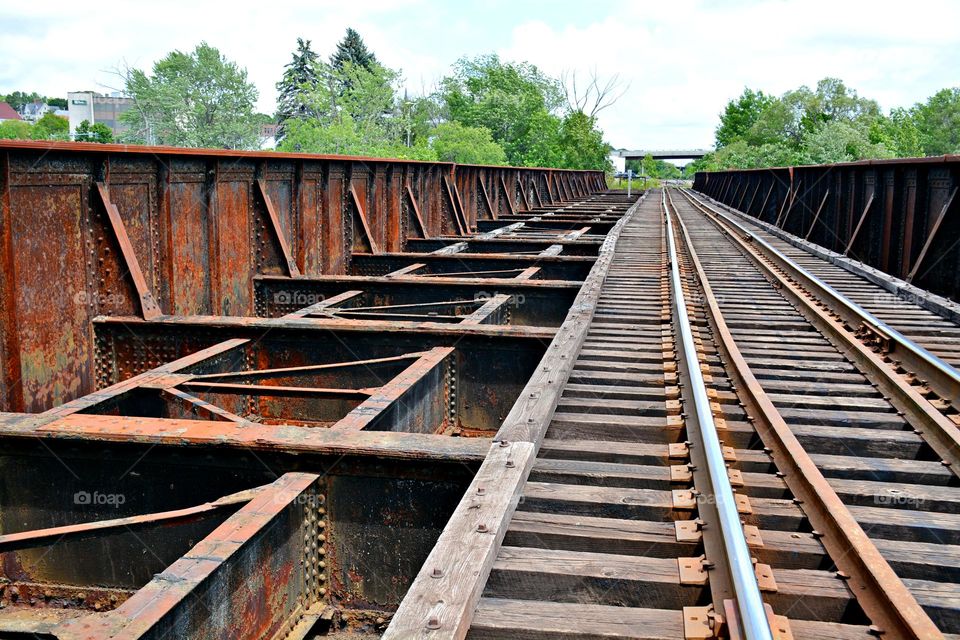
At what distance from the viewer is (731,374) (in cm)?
678

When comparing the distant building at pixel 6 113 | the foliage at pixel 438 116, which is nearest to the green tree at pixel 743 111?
the foliage at pixel 438 116

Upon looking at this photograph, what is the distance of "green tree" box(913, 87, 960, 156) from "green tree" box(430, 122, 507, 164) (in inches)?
2969

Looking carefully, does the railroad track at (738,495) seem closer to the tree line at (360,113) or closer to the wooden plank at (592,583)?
the wooden plank at (592,583)

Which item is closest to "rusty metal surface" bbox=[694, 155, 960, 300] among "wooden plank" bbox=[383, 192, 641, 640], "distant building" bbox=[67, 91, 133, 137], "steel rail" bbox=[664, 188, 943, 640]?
"steel rail" bbox=[664, 188, 943, 640]

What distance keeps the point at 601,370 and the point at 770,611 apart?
380 cm

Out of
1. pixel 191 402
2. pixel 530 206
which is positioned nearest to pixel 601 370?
pixel 191 402

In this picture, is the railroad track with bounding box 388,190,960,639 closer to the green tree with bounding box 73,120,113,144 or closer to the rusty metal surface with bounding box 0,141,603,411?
the rusty metal surface with bounding box 0,141,603,411

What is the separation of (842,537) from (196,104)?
297 feet

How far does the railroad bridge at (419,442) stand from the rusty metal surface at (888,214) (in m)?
2.46

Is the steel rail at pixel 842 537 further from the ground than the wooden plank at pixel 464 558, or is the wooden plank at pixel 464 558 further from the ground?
the wooden plank at pixel 464 558

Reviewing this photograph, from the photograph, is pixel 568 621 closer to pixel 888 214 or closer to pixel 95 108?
pixel 888 214

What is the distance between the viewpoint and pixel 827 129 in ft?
218

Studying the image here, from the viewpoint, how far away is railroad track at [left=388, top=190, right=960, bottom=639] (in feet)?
10.5

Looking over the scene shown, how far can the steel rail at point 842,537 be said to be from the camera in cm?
312
